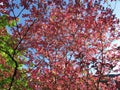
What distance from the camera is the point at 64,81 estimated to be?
20.7 metres

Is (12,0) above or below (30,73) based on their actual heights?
above

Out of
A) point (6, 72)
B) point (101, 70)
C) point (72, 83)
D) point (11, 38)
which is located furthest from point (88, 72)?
point (6, 72)

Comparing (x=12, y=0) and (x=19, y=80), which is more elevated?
(x=12, y=0)

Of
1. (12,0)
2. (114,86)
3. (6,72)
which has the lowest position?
(114,86)

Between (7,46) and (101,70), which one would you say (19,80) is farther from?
(101,70)

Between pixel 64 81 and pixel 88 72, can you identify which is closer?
pixel 88 72

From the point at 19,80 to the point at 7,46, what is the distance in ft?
14.1

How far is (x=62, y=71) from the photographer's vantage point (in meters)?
21.1

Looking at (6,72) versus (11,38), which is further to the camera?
(6,72)

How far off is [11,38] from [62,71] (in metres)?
5.22

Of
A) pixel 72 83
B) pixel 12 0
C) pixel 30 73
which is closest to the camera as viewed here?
Answer: pixel 12 0

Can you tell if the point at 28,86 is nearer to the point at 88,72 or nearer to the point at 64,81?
the point at 64,81

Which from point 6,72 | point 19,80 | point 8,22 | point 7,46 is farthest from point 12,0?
point 6,72

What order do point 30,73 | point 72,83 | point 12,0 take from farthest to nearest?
point 30,73, point 72,83, point 12,0
